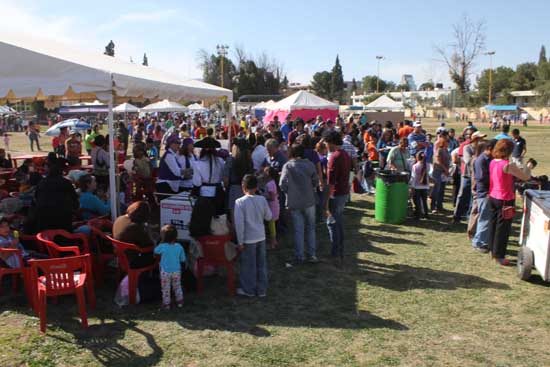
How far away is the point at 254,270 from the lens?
5.27 meters

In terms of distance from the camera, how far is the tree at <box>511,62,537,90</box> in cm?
9147

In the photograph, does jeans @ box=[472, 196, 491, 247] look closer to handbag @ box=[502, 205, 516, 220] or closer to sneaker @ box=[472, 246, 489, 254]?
sneaker @ box=[472, 246, 489, 254]

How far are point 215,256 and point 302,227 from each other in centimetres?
144

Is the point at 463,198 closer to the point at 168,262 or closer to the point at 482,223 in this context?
the point at 482,223

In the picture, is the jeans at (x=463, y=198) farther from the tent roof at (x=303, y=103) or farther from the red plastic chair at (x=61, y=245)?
the tent roof at (x=303, y=103)

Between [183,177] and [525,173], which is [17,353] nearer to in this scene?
[183,177]

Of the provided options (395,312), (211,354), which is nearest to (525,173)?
(395,312)

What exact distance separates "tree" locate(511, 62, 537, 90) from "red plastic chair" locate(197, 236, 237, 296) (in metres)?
100

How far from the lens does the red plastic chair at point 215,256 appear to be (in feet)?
17.2

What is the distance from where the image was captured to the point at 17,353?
13.1 feet

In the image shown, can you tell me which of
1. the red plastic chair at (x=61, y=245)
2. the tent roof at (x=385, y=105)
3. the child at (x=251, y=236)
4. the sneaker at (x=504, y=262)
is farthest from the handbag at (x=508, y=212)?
the tent roof at (x=385, y=105)

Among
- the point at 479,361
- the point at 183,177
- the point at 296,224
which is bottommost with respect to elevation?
the point at 479,361

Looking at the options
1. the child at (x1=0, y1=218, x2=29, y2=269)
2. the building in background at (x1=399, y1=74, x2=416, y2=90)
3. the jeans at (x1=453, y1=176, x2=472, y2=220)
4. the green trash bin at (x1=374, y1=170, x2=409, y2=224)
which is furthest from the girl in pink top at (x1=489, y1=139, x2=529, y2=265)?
the building in background at (x1=399, y1=74, x2=416, y2=90)

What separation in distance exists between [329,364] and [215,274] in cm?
239
